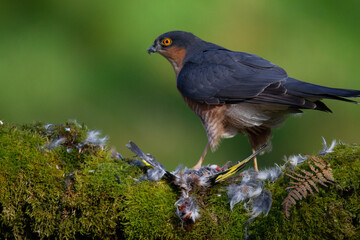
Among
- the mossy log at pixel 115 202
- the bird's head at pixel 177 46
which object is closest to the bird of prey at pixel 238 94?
the bird's head at pixel 177 46

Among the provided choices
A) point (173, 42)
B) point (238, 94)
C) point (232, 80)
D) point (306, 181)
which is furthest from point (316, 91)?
point (173, 42)

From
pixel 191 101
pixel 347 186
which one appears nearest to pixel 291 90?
pixel 191 101

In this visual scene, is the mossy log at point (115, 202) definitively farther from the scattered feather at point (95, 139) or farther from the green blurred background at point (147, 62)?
the green blurred background at point (147, 62)

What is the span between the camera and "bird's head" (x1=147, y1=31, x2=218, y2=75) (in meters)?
5.06

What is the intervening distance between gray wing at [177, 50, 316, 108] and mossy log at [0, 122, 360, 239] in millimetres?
1353

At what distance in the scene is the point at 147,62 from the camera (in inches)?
279

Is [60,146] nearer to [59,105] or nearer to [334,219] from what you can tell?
[334,219]

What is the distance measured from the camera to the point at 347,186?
233 centimetres

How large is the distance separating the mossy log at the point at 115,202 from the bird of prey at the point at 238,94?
1282 mm

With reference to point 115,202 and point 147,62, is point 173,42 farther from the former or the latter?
point 115,202

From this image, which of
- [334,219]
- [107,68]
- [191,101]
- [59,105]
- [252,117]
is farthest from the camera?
→ [107,68]

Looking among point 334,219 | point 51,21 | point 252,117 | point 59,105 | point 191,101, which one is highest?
point 51,21

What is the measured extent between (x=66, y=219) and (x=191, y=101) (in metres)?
2.15

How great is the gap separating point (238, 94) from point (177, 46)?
3.99 ft
